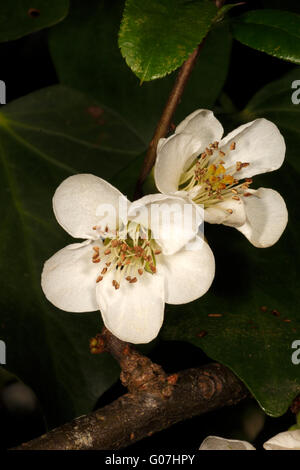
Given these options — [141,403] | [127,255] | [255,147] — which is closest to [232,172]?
[255,147]

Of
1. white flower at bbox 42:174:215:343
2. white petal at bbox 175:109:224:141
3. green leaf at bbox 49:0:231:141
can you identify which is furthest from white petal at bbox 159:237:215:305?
green leaf at bbox 49:0:231:141

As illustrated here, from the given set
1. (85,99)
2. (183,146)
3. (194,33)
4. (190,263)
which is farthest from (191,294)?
(85,99)

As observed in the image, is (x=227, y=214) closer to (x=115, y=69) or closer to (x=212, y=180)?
(x=212, y=180)

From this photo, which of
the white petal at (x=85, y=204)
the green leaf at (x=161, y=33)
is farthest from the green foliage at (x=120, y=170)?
the white petal at (x=85, y=204)

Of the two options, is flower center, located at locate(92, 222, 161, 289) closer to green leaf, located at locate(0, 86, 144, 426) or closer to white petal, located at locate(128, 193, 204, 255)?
white petal, located at locate(128, 193, 204, 255)

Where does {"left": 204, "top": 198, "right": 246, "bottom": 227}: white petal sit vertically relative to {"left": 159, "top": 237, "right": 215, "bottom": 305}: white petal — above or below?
above

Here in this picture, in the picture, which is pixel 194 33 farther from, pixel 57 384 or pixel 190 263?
pixel 57 384
